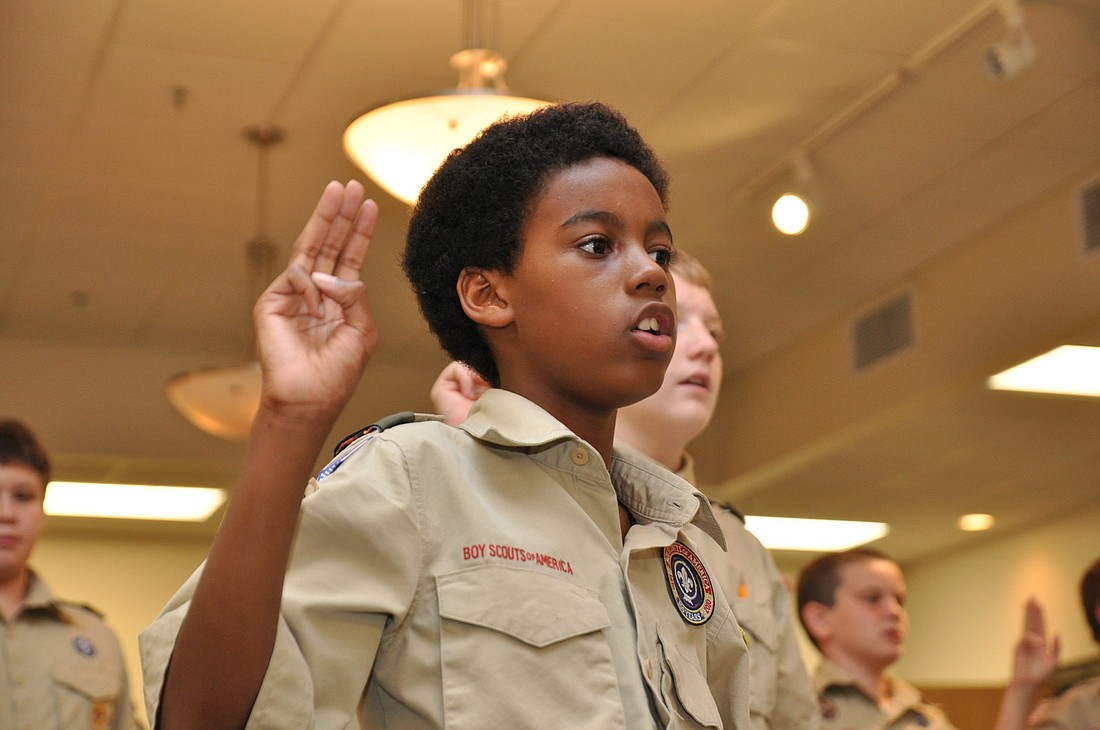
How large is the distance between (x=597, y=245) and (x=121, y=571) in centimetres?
809

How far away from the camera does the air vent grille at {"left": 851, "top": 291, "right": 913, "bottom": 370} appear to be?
6.02m

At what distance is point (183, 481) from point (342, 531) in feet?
22.7

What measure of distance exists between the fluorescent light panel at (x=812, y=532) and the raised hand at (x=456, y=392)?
Result: 646 centimetres

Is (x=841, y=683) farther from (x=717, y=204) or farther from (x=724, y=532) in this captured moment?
(x=717, y=204)

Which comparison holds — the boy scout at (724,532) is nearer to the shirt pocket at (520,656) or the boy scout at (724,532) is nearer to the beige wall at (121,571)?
the shirt pocket at (520,656)

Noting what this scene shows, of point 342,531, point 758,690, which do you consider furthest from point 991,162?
point 342,531

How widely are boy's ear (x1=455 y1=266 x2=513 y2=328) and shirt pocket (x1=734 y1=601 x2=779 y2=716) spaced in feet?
3.20

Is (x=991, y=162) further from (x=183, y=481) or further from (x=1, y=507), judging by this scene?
→ (x=183, y=481)

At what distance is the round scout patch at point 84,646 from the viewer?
280 cm

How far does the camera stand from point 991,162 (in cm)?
501

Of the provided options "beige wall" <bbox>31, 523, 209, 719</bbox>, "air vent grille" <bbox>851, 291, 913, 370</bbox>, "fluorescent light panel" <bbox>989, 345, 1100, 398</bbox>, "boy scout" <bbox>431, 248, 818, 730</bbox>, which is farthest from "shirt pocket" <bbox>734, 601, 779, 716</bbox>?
"beige wall" <bbox>31, 523, 209, 719</bbox>

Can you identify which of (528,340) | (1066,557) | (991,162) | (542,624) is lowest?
(542,624)

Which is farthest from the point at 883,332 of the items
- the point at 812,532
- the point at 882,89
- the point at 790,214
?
the point at 812,532

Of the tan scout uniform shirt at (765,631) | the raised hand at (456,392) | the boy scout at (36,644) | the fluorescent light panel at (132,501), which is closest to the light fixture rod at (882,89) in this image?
the tan scout uniform shirt at (765,631)
